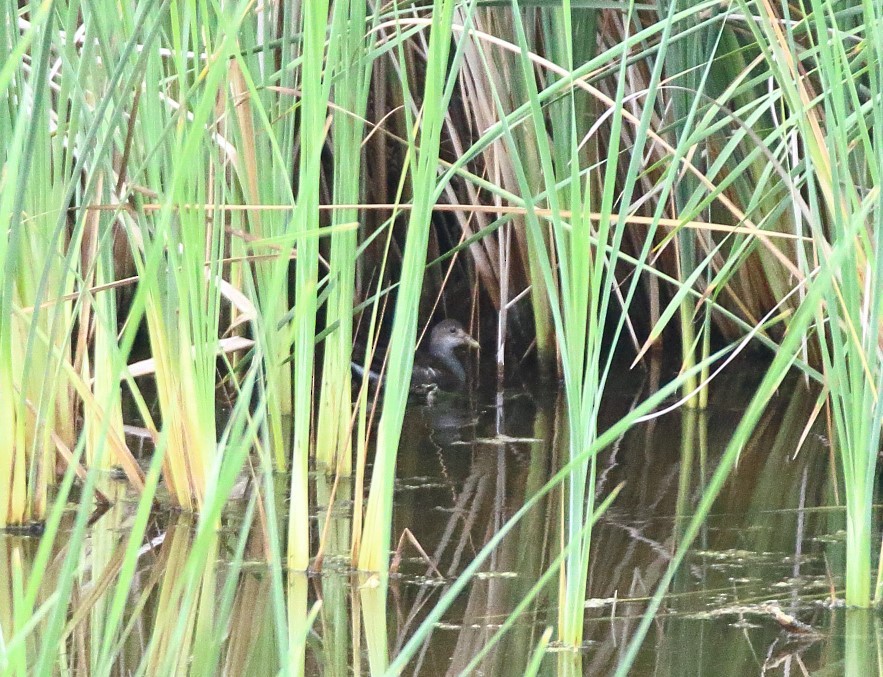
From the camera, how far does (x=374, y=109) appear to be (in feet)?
14.5

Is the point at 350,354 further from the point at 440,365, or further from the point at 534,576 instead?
the point at 440,365

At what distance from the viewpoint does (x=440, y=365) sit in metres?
4.04

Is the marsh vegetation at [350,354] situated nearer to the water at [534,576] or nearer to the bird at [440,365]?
the water at [534,576]

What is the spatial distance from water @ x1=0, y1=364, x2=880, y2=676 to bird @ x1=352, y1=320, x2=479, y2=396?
791 mm

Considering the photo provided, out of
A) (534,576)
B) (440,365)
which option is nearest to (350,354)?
→ (534,576)

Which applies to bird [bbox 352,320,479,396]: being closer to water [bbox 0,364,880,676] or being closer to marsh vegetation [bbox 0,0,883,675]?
marsh vegetation [bbox 0,0,883,675]

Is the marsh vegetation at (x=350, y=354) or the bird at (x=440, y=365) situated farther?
the bird at (x=440, y=365)

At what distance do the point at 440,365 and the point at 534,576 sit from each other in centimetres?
190

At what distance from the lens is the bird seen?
4.04 metres

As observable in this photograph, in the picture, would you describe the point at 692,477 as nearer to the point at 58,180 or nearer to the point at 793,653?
the point at 793,653

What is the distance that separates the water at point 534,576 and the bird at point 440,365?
2.60ft

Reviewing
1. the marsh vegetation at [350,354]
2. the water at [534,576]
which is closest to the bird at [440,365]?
the marsh vegetation at [350,354]

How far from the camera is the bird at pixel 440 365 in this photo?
404 cm

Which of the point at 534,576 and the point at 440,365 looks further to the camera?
the point at 440,365
